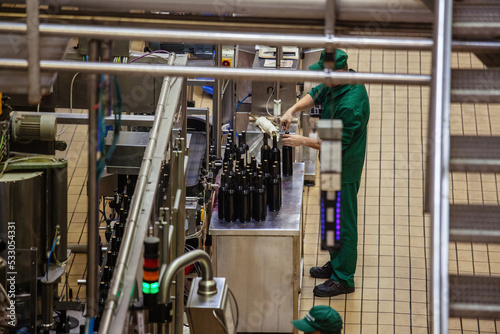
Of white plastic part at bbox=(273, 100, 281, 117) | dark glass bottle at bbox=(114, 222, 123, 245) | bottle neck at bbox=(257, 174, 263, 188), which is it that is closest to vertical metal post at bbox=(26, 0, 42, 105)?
dark glass bottle at bbox=(114, 222, 123, 245)

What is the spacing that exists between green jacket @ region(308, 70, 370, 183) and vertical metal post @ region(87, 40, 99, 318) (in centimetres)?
301

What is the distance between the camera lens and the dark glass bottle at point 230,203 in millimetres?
4711

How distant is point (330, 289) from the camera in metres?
5.41

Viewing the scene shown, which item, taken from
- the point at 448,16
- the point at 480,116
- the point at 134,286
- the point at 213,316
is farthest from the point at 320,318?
the point at 480,116

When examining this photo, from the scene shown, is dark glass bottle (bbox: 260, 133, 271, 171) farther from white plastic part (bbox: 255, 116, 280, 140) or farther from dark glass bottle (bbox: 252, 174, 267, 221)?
dark glass bottle (bbox: 252, 174, 267, 221)

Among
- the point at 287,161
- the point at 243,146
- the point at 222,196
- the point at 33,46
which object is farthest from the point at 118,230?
the point at 33,46

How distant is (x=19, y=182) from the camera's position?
12.3 feet

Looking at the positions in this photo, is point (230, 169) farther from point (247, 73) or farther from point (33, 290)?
point (247, 73)

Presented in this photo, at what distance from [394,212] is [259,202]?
2220 millimetres

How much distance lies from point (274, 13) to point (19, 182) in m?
1.97

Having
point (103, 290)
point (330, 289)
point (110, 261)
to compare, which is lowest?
point (330, 289)

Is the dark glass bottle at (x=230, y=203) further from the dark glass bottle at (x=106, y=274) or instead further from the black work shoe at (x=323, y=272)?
the black work shoe at (x=323, y=272)

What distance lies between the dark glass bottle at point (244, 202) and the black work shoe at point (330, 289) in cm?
98

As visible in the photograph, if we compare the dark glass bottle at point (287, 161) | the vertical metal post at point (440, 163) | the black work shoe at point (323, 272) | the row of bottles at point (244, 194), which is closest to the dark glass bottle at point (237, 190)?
the row of bottles at point (244, 194)
